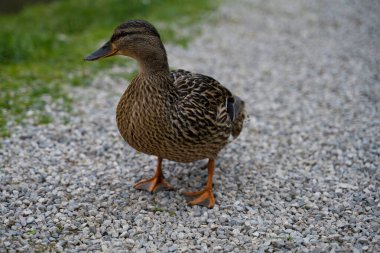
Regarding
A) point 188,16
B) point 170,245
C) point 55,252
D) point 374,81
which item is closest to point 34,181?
point 55,252

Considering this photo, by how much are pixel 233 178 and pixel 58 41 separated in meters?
5.55

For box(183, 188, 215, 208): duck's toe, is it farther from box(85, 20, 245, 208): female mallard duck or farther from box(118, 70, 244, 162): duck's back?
box(118, 70, 244, 162): duck's back

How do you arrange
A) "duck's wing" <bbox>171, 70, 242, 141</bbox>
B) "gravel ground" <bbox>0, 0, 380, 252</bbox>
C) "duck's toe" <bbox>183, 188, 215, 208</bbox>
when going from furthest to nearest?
"duck's toe" <bbox>183, 188, 215, 208</bbox> < "duck's wing" <bbox>171, 70, 242, 141</bbox> < "gravel ground" <bbox>0, 0, 380, 252</bbox>

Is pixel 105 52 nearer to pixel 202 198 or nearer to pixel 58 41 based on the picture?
pixel 202 198

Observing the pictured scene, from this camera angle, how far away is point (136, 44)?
3955mm

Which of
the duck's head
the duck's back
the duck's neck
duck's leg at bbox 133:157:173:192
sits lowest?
duck's leg at bbox 133:157:173:192

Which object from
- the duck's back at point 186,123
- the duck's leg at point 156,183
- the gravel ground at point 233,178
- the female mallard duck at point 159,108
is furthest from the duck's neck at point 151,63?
the gravel ground at point 233,178

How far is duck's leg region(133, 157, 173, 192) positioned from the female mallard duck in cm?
39

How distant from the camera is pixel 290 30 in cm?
1085

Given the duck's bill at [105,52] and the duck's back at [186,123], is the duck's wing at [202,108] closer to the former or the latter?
the duck's back at [186,123]

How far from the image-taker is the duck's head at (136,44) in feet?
12.8

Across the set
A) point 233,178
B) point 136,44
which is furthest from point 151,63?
point 233,178

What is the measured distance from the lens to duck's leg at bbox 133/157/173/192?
4527 mm

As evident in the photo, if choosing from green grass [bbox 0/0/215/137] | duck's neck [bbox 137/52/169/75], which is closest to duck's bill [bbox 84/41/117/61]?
duck's neck [bbox 137/52/169/75]
